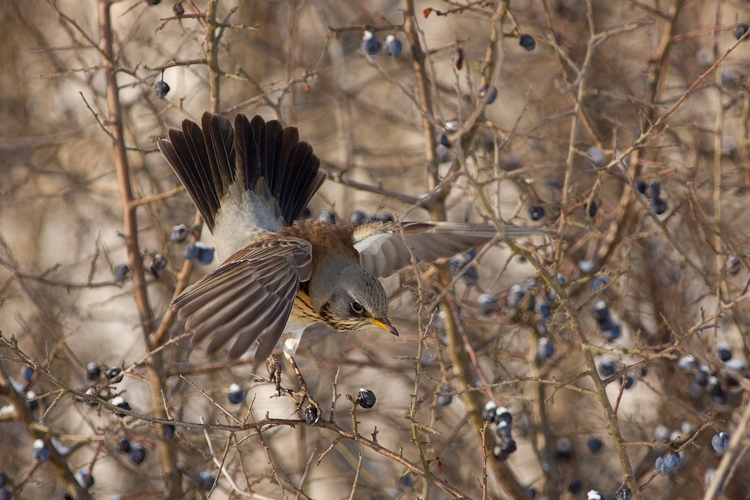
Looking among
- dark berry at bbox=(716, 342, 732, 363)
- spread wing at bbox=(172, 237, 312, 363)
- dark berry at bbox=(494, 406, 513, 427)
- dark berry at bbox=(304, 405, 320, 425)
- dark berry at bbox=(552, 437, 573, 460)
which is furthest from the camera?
dark berry at bbox=(552, 437, 573, 460)

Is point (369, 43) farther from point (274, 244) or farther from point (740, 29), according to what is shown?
point (740, 29)

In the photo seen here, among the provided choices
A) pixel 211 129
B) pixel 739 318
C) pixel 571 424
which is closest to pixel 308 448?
pixel 571 424

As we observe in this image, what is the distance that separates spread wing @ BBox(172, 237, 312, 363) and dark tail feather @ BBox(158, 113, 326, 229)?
1226 millimetres

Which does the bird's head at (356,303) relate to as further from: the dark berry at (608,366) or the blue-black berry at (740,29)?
the blue-black berry at (740,29)

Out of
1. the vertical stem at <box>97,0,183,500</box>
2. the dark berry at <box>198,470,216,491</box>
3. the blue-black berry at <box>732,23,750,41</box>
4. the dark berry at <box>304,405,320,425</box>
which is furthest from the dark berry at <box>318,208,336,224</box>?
the blue-black berry at <box>732,23,750,41</box>

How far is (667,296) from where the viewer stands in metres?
6.43

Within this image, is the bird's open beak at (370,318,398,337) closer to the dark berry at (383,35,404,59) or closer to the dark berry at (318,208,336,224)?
the dark berry at (318,208,336,224)

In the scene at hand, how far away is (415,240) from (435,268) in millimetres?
425

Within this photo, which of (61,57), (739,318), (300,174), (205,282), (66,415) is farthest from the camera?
(61,57)

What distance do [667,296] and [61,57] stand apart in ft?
22.1

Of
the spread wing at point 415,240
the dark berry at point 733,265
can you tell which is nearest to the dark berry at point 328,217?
the spread wing at point 415,240

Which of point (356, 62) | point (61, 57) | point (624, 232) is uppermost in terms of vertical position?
point (61, 57)

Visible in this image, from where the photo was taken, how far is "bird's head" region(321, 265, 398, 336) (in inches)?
188

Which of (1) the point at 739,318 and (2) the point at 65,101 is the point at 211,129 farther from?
(2) the point at 65,101
